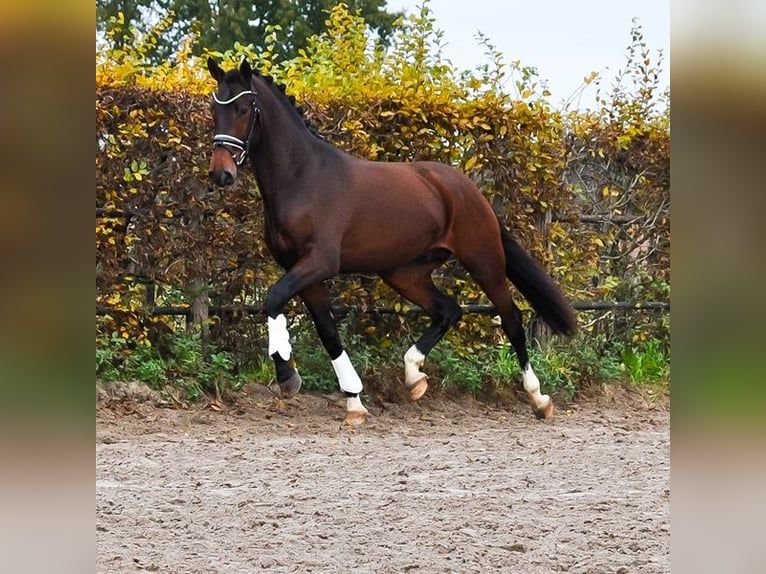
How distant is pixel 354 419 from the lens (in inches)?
263

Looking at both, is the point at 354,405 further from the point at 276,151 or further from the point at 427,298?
the point at 276,151

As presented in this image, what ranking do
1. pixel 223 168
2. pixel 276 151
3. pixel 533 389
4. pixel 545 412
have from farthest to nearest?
pixel 545 412 → pixel 533 389 → pixel 276 151 → pixel 223 168

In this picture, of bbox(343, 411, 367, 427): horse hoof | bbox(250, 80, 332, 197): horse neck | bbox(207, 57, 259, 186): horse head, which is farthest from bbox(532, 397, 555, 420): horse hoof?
bbox(207, 57, 259, 186): horse head

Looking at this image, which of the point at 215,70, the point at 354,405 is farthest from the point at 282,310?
the point at 215,70

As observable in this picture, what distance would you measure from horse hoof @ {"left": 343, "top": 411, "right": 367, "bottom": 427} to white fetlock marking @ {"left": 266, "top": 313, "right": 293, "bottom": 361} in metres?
0.83

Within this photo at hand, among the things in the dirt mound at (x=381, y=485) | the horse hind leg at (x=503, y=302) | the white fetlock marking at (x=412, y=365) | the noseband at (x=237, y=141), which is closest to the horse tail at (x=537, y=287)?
the horse hind leg at (x=503, y=302)

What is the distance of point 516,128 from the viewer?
7.85 meters

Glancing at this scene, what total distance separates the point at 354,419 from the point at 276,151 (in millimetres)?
1844

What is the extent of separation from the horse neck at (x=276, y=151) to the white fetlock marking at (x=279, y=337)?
2.74 ft

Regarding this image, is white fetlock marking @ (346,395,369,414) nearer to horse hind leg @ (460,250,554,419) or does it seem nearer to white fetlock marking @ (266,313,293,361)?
→ white fetlock marking @ (266,313,293,361)

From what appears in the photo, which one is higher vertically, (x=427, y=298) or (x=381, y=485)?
(x=427, y=298)

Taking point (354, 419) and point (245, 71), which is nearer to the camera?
point (245, 71)
